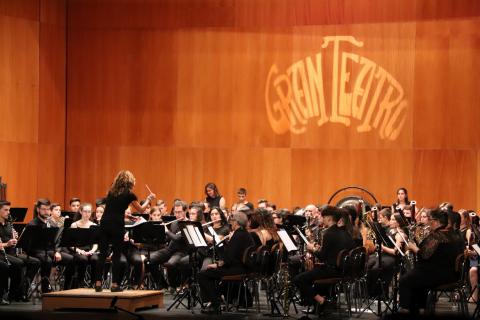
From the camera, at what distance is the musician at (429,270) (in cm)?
931

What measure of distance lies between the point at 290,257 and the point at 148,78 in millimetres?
7210

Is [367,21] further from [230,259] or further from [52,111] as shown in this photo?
[230,259]

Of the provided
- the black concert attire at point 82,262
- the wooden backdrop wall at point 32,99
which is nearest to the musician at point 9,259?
the black concert attire at point 82,262

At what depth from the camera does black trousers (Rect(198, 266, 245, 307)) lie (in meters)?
10.2

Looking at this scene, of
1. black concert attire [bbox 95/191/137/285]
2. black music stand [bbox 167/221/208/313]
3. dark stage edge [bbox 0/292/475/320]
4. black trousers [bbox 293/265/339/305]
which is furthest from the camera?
black music stand [bbox 167/221/208/313]

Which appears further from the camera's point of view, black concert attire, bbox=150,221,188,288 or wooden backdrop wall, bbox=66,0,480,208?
wooden backdrop wall, bbox=66,0,480,208

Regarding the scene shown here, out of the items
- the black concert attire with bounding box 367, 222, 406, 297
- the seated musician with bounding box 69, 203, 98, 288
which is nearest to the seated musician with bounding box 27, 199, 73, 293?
the seated musician with bounding box 69, 203, 98, 288

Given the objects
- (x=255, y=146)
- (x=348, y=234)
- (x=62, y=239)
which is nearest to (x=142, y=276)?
(x=62, y=239)

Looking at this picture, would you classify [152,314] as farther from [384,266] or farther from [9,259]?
[384,266]

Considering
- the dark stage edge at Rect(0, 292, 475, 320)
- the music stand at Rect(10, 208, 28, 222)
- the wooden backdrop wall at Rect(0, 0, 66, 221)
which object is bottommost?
the dark stage edge at Rect(0, 292, 475, 320)

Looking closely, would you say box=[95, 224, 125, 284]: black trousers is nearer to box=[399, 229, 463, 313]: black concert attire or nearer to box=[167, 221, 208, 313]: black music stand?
box=[167, 221, 208, 313]: black music stand

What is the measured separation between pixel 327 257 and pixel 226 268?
3.97 ft

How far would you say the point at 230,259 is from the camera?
10.3 metres

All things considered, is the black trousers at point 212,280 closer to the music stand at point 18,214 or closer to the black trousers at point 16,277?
the black trousers at point 16,277
